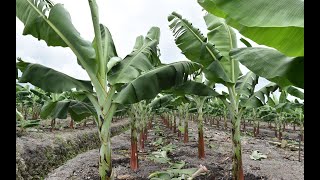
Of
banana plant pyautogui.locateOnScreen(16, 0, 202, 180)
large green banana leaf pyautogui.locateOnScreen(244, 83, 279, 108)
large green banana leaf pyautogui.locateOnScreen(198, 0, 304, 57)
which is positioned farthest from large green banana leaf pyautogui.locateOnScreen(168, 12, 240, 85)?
large green banana leaf pyautogui.locateOnScreen(198, 0, 304, 57)

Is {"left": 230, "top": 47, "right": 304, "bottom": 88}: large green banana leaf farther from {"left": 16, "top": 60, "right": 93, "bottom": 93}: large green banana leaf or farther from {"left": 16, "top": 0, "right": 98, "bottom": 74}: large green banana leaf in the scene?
{"left": 16, "top": 60, "right": 93, "bottom": 93}: large green banana leaf

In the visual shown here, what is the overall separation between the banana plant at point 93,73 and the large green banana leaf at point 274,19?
→ 2.33 meters

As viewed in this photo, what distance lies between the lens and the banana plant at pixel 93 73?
4.48 metres

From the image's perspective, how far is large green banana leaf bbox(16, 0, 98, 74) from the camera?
4.40 meters

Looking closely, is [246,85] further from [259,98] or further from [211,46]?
[211,46]

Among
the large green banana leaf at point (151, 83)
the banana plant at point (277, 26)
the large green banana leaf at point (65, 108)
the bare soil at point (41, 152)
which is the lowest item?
the bare soil at point (41, 152)

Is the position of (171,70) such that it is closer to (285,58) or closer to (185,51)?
(185,51)

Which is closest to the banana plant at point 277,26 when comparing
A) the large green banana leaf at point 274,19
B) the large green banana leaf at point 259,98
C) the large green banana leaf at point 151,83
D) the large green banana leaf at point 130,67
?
the large green banana leaf at point 274,19

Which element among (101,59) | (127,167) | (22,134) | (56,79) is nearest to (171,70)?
(101,59)

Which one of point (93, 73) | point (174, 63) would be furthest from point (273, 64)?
point (93, 73)

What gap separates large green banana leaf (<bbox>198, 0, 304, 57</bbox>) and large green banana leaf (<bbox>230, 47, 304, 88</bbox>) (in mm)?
161

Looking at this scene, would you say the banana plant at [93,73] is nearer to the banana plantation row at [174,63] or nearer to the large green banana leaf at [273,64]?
the banana plantation row at [174,63]

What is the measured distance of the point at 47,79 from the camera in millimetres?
4625

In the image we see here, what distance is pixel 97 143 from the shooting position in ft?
59.5
